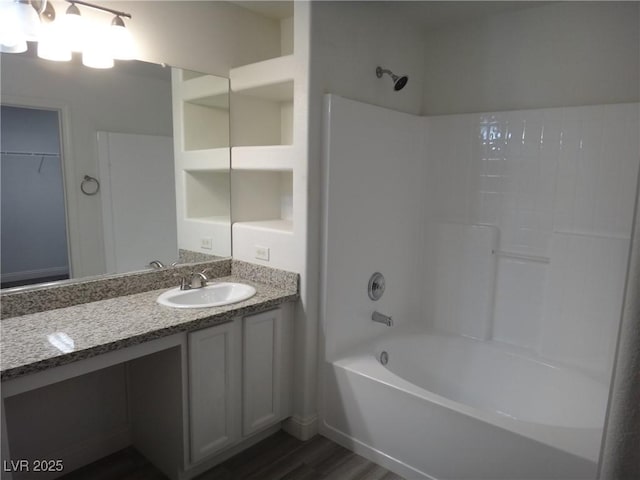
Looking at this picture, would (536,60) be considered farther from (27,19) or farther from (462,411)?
(27,19)

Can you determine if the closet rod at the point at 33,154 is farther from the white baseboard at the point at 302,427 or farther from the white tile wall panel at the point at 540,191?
the white tile wall panel at the point at 540,191

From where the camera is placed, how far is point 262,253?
2461mm

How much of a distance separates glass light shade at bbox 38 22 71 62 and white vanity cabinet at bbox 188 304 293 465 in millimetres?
1365

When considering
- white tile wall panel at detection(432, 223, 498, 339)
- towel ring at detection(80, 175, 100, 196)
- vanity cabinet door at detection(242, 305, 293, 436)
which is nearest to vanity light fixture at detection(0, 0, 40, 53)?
towel ring at detection(80, 175, 100, 196)

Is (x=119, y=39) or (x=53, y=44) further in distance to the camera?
(x=119, y=39)

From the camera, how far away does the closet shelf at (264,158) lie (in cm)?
227

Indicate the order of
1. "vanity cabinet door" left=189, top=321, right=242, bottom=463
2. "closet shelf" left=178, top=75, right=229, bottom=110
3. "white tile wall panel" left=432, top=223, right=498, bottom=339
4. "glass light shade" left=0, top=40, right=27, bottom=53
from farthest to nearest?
1. "white tile wall panel" left=432, top=223, right=498, bottom=339
2. "closet shelf" left=178, top=75, right=229, bottom=110
3. "vanity cabinet door" left=189, top=321, right=242, bottom=463
4. "glass light shade" left=0, top=40, right=27, bottom=53

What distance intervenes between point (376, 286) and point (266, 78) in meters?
1.39

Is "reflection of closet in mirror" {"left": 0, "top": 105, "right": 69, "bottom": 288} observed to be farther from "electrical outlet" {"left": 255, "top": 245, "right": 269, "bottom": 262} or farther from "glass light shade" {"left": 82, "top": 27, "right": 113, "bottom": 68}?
"electrical outlet" {"left": 255, "top": 245, "right": 269, "bottom": 262}

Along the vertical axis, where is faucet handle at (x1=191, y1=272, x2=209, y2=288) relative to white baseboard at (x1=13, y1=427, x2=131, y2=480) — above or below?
above

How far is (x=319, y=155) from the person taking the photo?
2.23 metres

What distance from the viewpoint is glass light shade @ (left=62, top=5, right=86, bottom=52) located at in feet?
6.01

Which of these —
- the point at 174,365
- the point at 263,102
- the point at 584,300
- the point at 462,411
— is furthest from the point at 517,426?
the point at 263,102

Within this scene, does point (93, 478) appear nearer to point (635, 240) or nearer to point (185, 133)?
point (185, 133)
